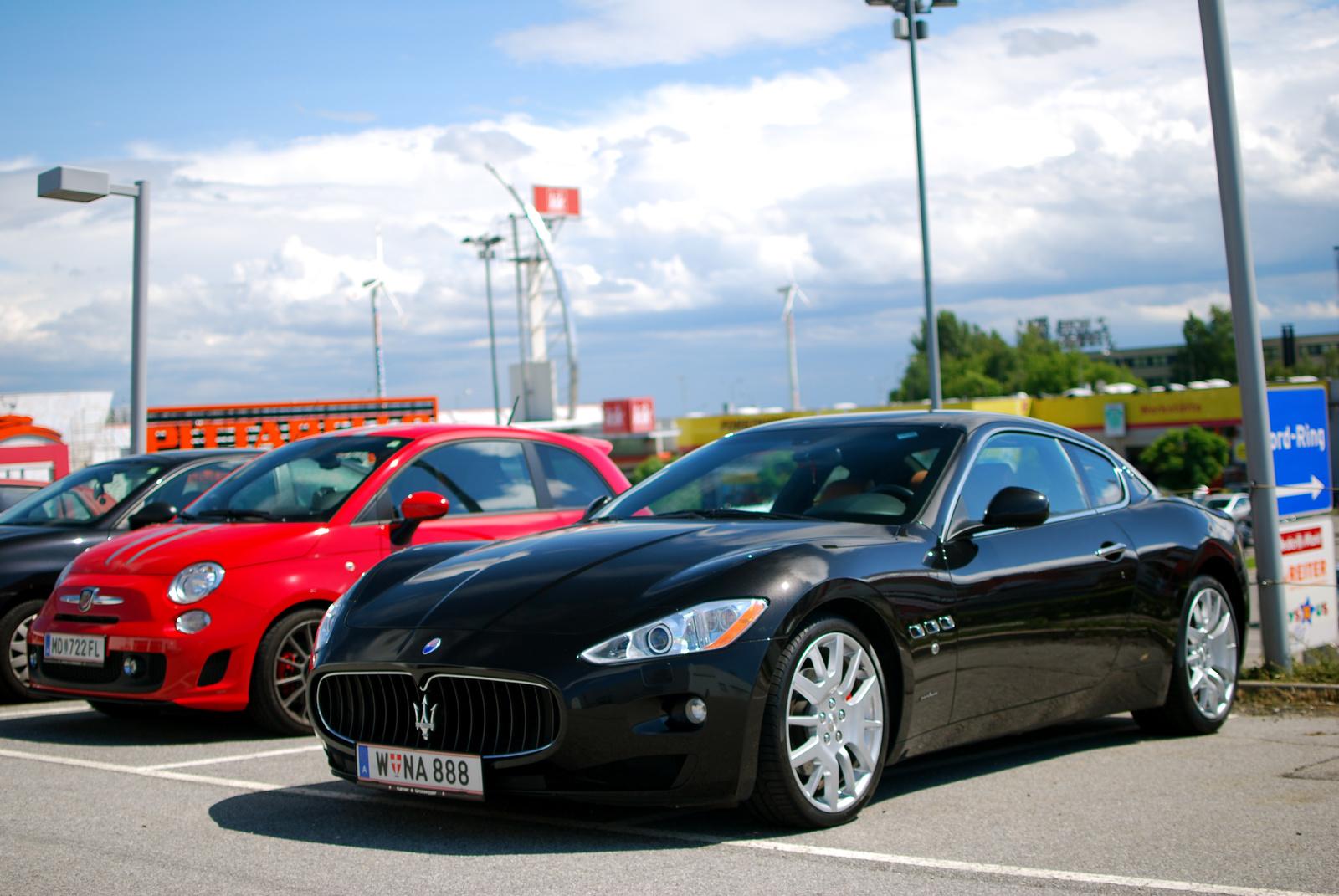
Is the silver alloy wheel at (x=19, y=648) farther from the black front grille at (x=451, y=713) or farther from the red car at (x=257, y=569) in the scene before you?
the black front grille at (x=451, y=713)

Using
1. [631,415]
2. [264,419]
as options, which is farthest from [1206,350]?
[264,419]

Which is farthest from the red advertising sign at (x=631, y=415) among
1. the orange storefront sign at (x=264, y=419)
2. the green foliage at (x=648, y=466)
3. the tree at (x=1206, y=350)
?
the tree at (x=1206, y=350)

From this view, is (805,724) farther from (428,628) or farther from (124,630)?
(124,630)

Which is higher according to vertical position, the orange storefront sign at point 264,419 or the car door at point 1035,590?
the orange storefront sign at point 264,419

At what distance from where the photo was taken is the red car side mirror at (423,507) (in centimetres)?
645

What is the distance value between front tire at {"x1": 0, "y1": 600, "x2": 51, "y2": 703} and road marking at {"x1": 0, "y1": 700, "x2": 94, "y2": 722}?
0.09 m

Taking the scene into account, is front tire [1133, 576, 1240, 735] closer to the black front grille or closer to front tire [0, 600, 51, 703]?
the black front grille

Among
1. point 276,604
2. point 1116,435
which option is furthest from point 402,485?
point 1116,435

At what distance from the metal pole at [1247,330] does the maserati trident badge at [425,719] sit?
5482 millimetres

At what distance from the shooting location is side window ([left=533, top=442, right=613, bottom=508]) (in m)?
7.83

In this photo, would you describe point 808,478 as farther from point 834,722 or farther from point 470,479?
point 470,479

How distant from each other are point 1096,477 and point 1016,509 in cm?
127

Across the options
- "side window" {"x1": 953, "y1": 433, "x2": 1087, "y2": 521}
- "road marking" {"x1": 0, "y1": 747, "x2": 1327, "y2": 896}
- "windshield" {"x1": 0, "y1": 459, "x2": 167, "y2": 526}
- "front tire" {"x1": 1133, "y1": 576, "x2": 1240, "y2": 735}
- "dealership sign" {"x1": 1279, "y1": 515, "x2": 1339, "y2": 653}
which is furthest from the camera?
"dealership sign" {"x1": 1279, "y1": 515, "x2": 1339, "y2": 653}

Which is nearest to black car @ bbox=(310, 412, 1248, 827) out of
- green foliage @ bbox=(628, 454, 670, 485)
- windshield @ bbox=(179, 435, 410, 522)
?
windshield @ bbox=(179, 435, 410, 522)
